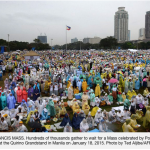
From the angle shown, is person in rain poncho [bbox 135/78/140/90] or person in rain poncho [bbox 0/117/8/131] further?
person in rain poncho [bbox 135/78/140/90]

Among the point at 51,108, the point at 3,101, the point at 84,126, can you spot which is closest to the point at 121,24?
the point at 51,108

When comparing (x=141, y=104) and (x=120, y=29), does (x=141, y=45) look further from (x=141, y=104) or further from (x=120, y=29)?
(x=120, y=29)

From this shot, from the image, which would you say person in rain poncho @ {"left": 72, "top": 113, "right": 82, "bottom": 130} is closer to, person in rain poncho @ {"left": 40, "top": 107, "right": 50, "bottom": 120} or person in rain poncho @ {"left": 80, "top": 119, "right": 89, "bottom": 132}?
person in rain poncho @ {"left": 80, "top": 119, "right": 89, "bottom": 132}

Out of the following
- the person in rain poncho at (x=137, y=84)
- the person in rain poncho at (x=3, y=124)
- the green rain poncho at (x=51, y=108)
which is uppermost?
the person in rain poncho at (x=137, y=84)

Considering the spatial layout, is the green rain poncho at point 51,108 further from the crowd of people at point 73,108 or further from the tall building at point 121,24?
the tall building at point 121,24

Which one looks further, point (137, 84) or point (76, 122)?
point (137, 84)

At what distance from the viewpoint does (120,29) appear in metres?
131

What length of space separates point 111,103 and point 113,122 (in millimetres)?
1890

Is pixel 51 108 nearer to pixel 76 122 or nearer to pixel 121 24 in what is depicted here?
pixel 76 122

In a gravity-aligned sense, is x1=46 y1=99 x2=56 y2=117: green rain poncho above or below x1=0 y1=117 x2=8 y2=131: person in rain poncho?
above

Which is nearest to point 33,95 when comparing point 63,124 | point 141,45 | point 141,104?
point 63,124

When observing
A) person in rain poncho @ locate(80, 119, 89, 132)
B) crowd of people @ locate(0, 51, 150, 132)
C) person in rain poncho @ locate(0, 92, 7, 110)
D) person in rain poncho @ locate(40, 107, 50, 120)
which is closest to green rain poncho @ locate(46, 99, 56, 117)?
crowd of people @ locate(0, 51, 150, 132)

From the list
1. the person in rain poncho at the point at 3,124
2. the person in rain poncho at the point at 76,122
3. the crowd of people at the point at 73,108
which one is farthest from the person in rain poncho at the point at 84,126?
the person in rain poncho at the point at 3,124

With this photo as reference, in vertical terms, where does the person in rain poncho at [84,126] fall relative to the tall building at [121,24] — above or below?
below
